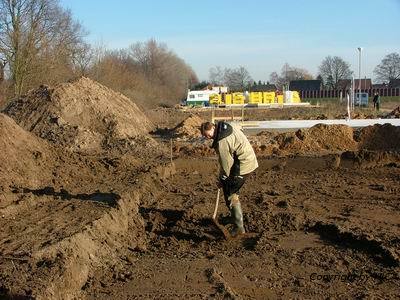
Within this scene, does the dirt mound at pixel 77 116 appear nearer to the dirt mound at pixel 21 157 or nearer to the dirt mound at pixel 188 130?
the dirt mound at pixel 188 130

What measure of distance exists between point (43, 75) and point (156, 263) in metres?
29.3

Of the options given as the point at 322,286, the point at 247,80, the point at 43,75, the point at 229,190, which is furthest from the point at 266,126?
the point at 247,80

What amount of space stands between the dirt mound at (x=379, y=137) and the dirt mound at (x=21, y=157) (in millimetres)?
11065

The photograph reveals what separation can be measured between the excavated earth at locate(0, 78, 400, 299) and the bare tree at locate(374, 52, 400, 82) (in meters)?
81.4

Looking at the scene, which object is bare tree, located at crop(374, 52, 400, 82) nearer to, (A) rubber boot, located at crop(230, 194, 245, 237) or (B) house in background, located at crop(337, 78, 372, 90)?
(B) house in background, located at crop(337, 78, 372, 90)

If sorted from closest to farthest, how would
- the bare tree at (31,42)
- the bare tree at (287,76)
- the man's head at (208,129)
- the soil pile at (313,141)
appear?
→ the man's head at (208,129)
the soil pile at (313,141)
the bare tree at (31,42)
the bare tree at (287,76)

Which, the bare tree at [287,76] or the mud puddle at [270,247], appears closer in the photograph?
the mud puddle at [270,247]

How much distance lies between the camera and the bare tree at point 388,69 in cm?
9426

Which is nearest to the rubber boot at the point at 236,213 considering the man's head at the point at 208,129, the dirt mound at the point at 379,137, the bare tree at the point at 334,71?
the man's head at the point at 208,129

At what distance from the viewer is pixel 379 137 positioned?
19.3 meters

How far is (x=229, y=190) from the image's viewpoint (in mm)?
8203

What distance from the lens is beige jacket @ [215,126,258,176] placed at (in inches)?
312

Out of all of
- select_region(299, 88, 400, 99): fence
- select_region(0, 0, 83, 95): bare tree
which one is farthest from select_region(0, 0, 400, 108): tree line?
select_region(299, 88, 400, 99): fence

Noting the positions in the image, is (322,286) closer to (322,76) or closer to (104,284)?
(104,284)
